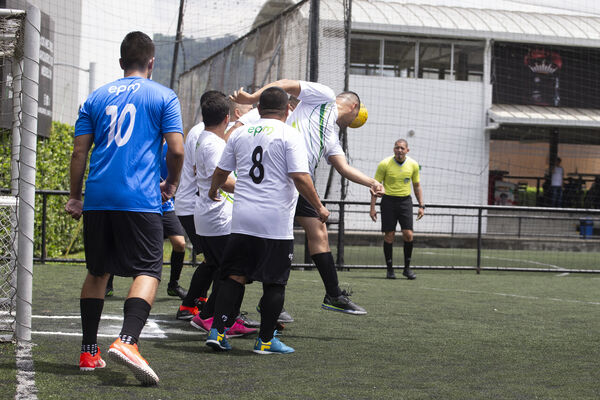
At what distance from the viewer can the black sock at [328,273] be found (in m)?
6.40

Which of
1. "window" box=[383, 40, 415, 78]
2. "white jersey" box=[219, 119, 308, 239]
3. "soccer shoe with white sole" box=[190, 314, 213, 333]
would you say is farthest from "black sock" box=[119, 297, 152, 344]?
"window" box=[383, 40, 415, 78]

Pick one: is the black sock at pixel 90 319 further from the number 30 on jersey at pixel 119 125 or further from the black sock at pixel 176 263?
the black sock at pixel 176 263

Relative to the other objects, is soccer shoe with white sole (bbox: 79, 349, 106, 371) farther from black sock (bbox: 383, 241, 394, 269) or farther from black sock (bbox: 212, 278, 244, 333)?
black sock (bbox: 383, 241, 394, 269)

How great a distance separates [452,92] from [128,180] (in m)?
21.7

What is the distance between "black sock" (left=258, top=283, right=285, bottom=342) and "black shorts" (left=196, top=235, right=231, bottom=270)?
3.09 ft

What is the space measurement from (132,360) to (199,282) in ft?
8.46

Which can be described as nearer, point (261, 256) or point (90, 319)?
point (90, 319)

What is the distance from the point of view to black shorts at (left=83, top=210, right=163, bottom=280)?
4336 millimetres

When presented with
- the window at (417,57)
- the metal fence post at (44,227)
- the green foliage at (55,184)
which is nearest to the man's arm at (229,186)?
the metal fence post at (44,227)

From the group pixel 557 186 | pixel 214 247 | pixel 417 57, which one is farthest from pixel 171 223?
pixel 557 186

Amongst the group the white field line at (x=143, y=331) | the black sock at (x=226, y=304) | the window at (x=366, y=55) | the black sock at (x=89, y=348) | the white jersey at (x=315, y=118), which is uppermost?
the window at (x=366, y=55)

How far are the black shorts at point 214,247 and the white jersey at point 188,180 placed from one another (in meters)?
0.70

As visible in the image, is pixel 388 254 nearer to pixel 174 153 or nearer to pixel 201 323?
pixel 201 323

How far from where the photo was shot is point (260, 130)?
5.22 metres
